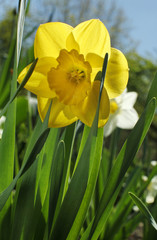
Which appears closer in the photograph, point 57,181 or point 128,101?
point 57,181

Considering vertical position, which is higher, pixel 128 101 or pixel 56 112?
pixel 56 112

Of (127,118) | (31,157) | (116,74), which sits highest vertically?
(116,74)

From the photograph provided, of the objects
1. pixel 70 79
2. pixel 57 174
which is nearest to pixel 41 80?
pixel 70 79

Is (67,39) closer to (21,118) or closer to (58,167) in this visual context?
(58,167)

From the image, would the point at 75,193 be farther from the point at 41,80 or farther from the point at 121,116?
the point at 121,116

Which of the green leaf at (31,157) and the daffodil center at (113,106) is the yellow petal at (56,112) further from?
the daffodil center at (113,106)

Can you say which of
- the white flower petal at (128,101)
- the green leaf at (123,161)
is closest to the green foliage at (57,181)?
the green leaf at (123,161)
